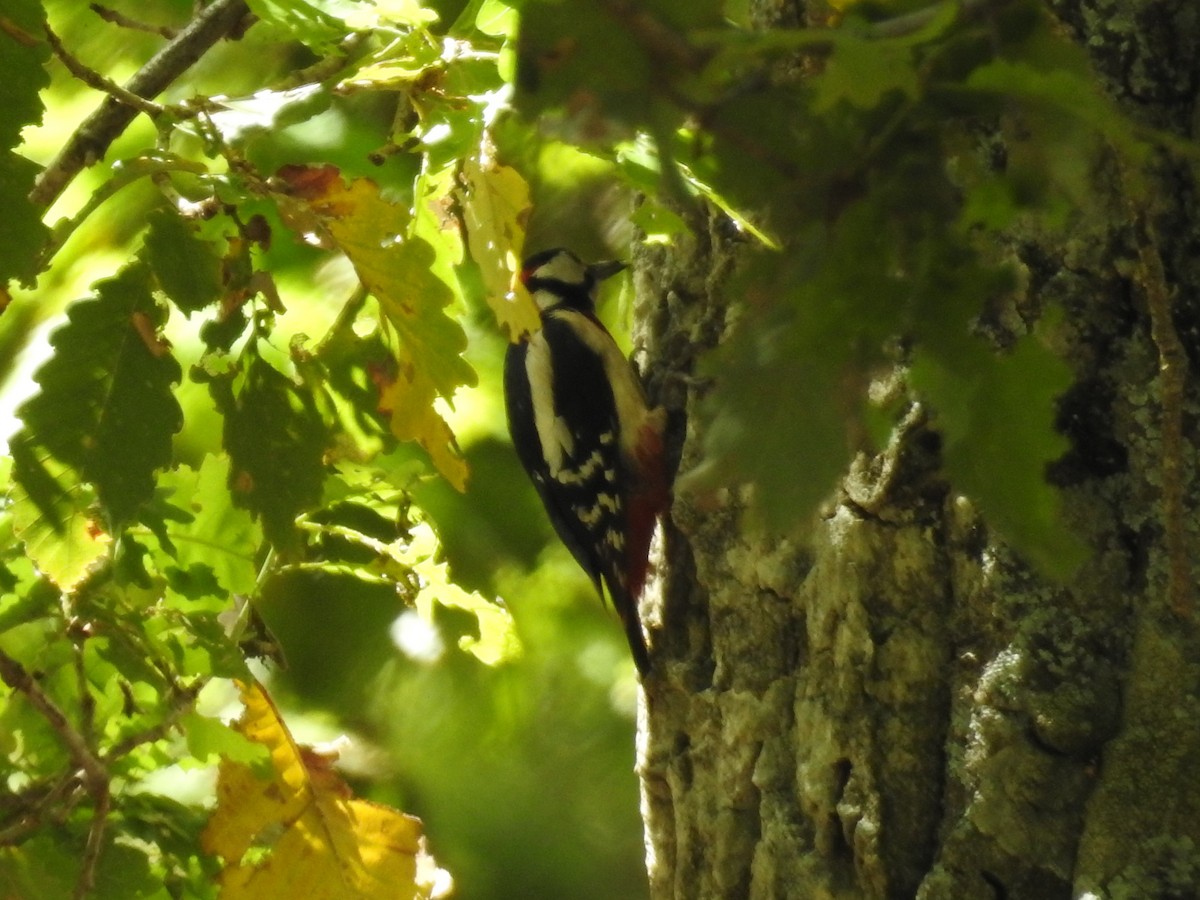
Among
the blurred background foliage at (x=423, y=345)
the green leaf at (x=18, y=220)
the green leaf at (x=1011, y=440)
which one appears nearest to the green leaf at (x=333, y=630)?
the blurred background foliage at (x=423, y=345)

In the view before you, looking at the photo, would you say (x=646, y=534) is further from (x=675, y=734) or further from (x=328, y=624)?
(x=675, y=734)

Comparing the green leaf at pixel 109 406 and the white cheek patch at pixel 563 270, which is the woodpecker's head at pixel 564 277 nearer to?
the white cheek patch at pixel 563 270

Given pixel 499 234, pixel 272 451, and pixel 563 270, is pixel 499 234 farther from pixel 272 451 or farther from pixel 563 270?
pixel 563 270

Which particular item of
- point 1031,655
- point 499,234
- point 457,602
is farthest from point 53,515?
point 1031,655

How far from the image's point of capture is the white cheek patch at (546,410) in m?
2.22

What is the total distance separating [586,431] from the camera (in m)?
2.30

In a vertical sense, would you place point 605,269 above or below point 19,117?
above

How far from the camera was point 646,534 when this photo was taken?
208 cm

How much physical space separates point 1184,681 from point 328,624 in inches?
51.5

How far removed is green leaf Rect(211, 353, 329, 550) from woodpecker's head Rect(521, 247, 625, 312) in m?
1.58

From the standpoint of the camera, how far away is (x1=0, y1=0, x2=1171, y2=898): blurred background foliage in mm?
360

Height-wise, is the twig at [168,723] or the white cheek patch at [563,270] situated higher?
the white cheek patch at [563,270]

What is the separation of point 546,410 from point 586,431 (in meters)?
0.08

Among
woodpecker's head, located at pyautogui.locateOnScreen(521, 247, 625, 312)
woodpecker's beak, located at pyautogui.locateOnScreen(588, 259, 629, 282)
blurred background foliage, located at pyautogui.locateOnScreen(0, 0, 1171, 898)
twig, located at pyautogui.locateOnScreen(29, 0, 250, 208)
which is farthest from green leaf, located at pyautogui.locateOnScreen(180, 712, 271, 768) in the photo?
woodpecker's beak, located at pyautogui.locateOnScreen(588, 259, 629, 282)
